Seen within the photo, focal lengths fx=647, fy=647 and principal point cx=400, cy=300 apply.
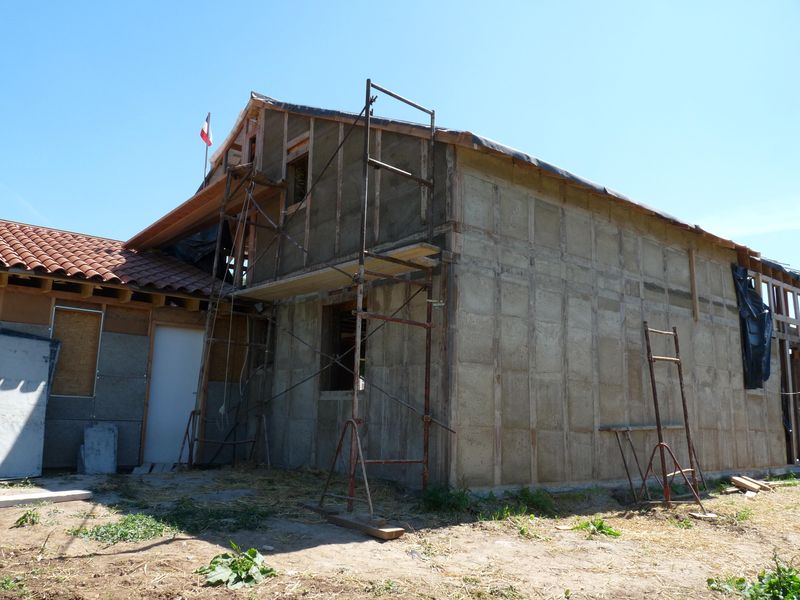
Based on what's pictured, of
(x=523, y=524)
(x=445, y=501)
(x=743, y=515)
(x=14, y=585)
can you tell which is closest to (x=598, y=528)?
(x=523, y=524)

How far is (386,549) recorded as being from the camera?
21.7 ft

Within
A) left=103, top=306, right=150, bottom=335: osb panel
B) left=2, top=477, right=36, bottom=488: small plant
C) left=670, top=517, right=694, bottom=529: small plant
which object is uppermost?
left=103, top=306, right=150, bottom=335: osb panel

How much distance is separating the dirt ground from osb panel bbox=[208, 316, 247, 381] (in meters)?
3.77

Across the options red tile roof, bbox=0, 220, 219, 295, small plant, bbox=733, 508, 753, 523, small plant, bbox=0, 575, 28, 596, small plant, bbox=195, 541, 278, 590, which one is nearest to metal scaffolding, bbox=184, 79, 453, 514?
red tile roof, bbox=0, 220, 219, 295

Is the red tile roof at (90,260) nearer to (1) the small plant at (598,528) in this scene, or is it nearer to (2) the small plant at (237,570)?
(2) the small plant at (237,570)

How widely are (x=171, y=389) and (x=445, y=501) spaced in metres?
7.18

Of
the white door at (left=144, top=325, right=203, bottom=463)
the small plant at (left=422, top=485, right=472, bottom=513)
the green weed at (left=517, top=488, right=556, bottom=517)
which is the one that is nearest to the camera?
the small plant at (left=422, top=485, right=472, bottom=513)

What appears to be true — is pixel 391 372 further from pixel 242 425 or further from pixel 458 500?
pixel 242 425

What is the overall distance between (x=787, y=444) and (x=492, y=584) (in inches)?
531

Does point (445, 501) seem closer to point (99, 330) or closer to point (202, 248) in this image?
point (99, 330)

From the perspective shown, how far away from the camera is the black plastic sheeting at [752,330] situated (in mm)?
14555

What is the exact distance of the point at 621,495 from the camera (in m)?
10.7

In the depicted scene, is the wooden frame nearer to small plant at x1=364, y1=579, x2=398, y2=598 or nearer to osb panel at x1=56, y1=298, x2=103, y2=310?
osb panel at x1=56, y1=298, x2=103, y2=310

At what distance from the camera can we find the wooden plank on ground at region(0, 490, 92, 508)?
7.90 metres
